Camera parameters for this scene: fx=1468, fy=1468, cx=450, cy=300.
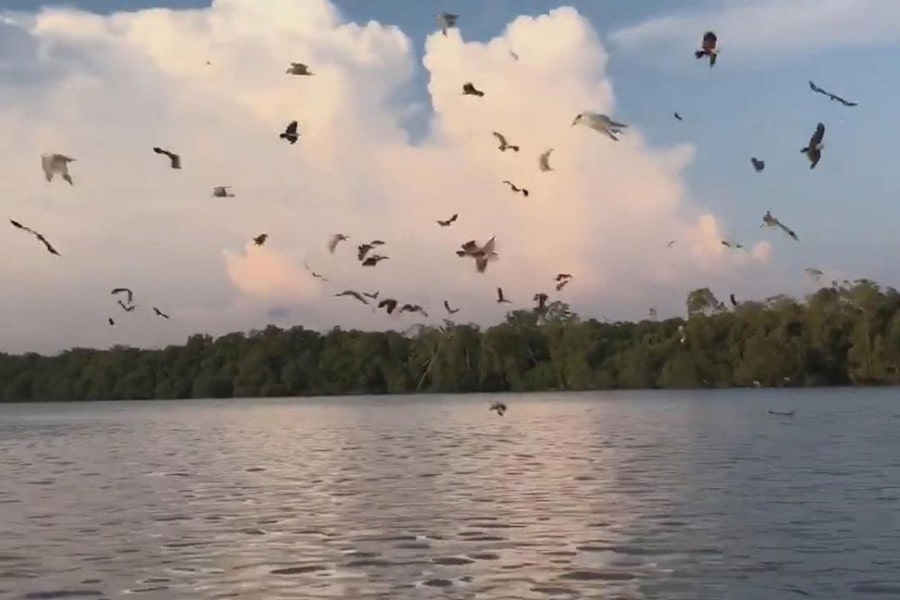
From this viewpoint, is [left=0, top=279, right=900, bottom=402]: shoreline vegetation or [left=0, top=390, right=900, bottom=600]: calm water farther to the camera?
[left=0, top=279, right=900, bottom=402]: shoreline vegetation

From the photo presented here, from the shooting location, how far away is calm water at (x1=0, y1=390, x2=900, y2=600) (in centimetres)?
1767

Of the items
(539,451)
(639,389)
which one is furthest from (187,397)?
(539,451)

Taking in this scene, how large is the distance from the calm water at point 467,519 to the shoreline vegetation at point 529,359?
71.7 meters

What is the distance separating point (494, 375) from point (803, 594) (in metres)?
123

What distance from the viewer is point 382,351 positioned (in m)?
146

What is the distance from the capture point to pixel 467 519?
23781mm

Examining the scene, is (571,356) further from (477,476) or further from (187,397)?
(477,476)

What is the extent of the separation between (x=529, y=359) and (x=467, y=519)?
116 m

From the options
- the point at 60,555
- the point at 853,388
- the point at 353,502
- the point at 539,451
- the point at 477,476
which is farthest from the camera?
the point at 853,388

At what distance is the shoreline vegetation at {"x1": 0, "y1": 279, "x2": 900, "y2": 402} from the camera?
118375mm

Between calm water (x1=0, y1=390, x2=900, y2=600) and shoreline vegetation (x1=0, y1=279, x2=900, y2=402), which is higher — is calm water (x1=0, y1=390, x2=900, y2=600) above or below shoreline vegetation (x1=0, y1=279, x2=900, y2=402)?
below

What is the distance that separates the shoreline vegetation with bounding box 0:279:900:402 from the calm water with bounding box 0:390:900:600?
71.7 meters

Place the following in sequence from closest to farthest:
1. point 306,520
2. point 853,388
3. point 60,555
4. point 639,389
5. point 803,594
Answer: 1. point 803,594
2. point 60,555
3. point 306,520
4. point 853,388
5. point 639,389

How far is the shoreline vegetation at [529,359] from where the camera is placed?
118 metres
